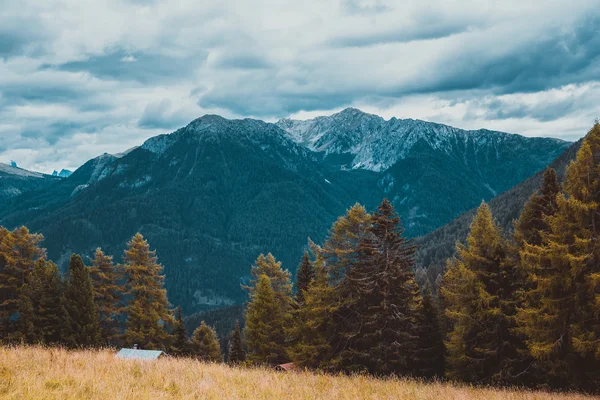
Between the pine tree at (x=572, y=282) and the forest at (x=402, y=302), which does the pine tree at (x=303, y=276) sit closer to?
the forest at (x=402, y=302)

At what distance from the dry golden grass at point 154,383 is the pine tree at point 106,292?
26423 mm

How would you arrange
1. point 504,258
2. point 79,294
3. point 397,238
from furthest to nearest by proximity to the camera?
point 79,294 → point 397,238 → point 504,258

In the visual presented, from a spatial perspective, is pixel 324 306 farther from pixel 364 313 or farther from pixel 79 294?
pixel 79 294

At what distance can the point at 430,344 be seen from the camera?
28.8 m

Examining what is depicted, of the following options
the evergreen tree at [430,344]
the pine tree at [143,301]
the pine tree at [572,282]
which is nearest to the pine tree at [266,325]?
the pine tree at [143,301]

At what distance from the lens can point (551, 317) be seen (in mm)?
17766

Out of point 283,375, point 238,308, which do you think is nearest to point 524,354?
point 283,375

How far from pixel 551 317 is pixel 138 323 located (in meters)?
30.0

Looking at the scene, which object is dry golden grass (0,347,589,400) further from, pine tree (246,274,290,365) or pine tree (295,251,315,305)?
pine tree (295,251,315,305)

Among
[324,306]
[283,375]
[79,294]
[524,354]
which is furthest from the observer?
[79,294]

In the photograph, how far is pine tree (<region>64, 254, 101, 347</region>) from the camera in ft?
101

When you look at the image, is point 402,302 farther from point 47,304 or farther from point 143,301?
point 47,304

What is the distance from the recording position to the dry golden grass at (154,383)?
23.3 feet

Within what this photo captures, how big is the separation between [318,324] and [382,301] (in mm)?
5807
